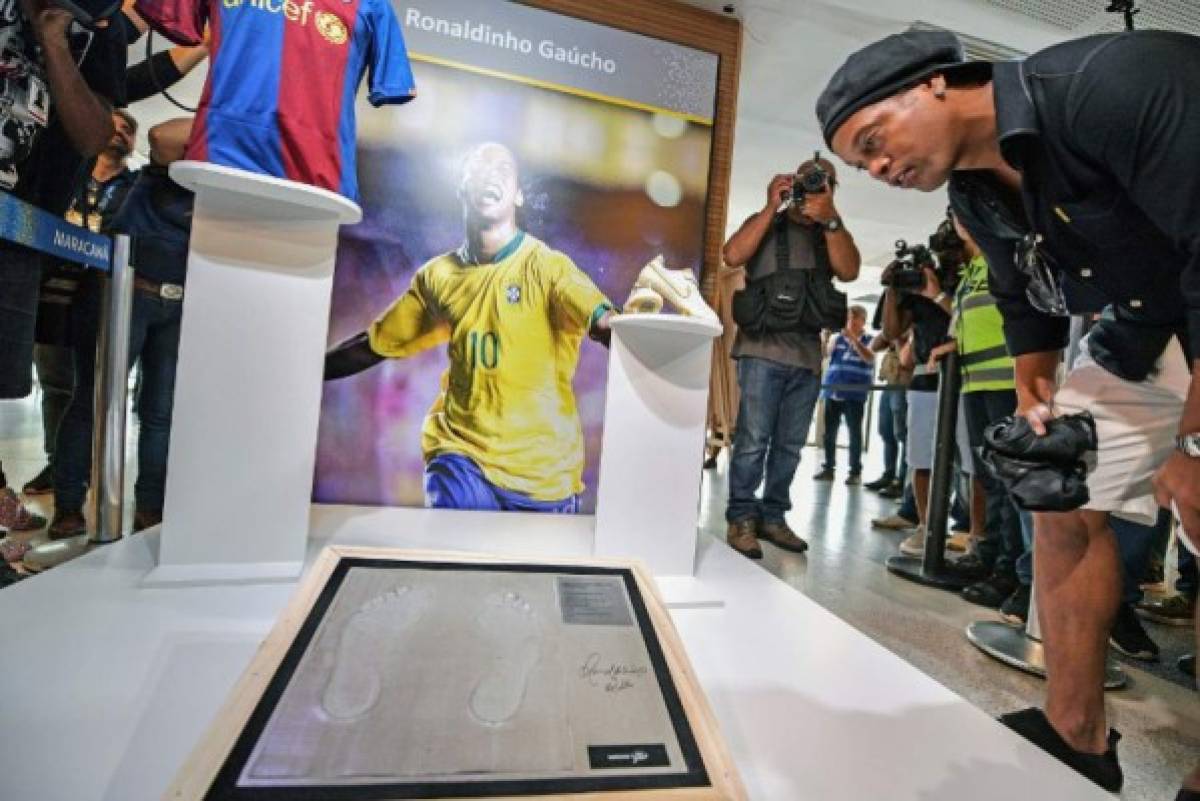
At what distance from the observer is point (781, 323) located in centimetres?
237

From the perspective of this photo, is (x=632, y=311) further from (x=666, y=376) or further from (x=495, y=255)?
(x=495, y=255)

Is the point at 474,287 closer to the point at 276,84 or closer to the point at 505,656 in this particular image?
the point at 276,84

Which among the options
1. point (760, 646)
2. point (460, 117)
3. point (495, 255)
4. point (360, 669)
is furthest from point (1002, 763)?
point (460, 117)

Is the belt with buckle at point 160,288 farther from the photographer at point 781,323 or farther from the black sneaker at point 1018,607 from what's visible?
the black sneaker at point 1018,607

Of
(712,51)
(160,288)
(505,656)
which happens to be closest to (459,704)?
(505,656)

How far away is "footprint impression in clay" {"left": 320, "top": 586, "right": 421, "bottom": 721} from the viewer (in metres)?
0.63

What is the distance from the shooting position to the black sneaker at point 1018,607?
1804 mm

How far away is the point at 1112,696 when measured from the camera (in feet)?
4.52

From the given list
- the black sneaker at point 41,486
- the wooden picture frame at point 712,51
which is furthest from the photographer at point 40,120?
the wooden picture frame at point 712,51

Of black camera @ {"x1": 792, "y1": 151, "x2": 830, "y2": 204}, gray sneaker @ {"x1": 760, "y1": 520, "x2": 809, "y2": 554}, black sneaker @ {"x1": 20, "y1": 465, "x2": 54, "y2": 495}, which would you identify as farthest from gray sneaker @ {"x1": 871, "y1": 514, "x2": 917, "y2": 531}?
black sneaker @ {"x1": 20, "y1": 465, "x2": 54, "y2": 495}

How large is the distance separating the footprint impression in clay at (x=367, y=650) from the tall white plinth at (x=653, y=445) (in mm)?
591

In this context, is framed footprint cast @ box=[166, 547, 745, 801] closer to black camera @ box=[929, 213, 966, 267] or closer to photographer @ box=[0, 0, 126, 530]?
photographer @ box=[0, 0, 126, 530]

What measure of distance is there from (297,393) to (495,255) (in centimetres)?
103

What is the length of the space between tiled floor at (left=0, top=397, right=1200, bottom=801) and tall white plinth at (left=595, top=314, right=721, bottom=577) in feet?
2.19
